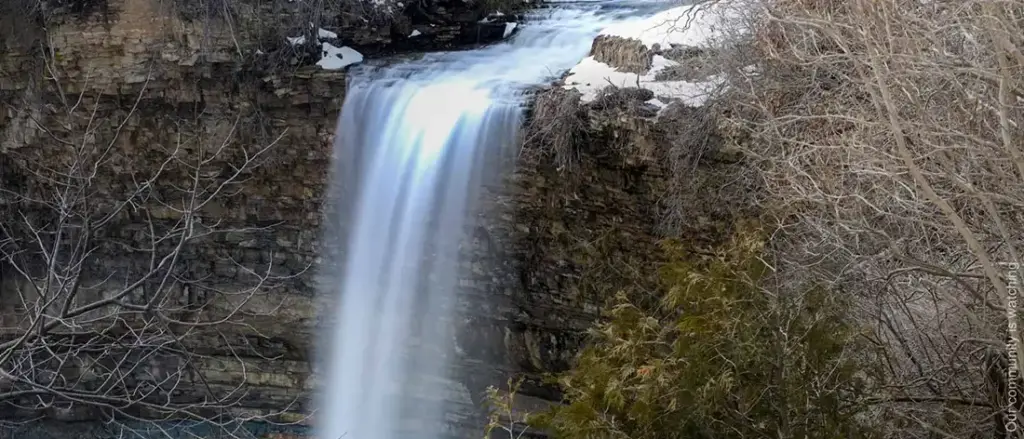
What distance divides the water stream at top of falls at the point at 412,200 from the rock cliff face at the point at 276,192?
0.34 m

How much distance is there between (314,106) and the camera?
33.8 ft

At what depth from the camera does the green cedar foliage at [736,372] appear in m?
3.88

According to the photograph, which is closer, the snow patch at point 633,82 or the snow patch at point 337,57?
the snow patch at point 633,82

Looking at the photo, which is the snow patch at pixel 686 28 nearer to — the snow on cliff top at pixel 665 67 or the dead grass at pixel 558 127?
the snow on cliff top at pixel 665 67

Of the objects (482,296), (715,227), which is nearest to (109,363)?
(482,296)

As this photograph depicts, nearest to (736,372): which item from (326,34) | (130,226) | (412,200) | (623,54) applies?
(623,54)

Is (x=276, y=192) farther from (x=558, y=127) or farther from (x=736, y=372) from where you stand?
(x=736, y=372)

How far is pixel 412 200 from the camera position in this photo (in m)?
9.35

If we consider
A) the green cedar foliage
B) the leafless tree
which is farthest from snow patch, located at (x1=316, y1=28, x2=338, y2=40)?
the green cedar foliage

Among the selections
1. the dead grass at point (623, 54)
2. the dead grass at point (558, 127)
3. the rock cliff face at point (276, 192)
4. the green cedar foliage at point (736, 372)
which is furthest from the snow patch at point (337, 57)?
the green cedar foliage at point (736, 372)

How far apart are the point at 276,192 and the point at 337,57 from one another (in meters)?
2.00

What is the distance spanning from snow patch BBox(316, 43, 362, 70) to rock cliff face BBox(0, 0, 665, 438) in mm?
267

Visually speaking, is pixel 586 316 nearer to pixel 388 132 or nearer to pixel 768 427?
pixel 388 132

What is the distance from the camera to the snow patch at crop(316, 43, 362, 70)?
1064 cm
